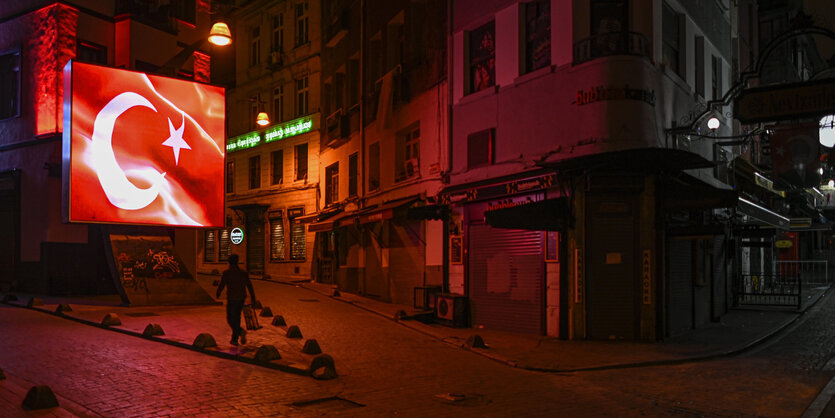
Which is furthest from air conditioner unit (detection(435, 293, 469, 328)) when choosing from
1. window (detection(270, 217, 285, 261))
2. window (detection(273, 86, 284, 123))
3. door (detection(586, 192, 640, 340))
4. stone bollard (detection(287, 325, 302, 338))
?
window (detection(273, 86, 284, 123))

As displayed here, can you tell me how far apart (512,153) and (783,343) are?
7.49 m

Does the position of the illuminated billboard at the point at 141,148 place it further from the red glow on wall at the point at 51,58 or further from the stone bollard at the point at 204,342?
the stone bollard at the point at 204,342

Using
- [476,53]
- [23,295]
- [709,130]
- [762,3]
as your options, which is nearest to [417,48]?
[476,53]

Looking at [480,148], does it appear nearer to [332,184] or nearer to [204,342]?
[204,342]

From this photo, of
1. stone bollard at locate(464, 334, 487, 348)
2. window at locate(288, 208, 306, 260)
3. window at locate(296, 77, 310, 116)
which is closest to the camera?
stone bollard at locate(464, 334, 487, 348)

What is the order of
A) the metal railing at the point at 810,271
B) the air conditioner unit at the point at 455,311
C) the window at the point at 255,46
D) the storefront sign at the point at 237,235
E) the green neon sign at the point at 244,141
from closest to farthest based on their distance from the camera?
the air conditioner unit at the point at 455,311
the metal railing at the point at 810,271
the green neon sign at the point at 244,141
the storefront sign at the point at 237,235
the window at the point at 255,46

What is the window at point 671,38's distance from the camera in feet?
50.5

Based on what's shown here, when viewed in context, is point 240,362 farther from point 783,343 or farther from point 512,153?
point 783,343

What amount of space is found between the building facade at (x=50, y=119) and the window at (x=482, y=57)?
11730 millimetres

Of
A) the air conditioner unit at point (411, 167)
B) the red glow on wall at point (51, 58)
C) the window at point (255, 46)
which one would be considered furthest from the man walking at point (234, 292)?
the window at point (255, 46)

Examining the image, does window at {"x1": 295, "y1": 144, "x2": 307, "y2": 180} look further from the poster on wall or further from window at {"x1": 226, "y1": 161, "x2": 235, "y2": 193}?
the poster on wall

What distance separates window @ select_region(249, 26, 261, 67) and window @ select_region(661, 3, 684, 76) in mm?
24333

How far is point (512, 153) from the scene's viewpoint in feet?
51.4

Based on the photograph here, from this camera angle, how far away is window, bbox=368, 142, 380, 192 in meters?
23.4
